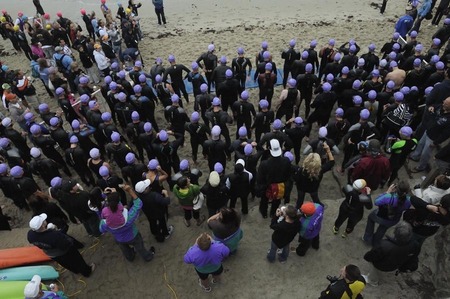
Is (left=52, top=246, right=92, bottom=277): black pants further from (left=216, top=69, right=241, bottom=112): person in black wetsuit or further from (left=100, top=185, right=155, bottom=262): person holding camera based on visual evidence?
(left=216, top=69, right=241, bottom=112): person in black wetsuit

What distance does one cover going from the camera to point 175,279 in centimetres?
603

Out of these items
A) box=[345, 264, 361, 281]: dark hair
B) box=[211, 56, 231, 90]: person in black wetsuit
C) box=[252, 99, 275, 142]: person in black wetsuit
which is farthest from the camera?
box=[211, 56, 231, 90]: person in black wetsuit

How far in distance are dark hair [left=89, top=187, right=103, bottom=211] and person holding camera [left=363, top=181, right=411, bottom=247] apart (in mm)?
5013

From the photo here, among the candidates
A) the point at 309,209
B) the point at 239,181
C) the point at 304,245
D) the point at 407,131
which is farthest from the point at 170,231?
the point at 407,131

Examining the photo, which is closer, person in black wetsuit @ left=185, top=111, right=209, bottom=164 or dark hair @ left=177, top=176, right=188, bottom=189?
dark hair @ left=177, top=176, right=188, bottom=189

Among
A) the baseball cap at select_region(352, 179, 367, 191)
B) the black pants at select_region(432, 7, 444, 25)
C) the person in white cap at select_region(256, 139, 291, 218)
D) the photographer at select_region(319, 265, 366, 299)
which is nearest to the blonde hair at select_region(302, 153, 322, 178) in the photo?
the person in white cap at select_region(256, 139, 291, 218)

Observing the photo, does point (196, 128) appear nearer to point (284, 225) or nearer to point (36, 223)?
point (284, 225)

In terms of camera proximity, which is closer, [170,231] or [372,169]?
[372,169]

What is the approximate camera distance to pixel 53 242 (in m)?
5.16

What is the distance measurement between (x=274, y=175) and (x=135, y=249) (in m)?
3.00

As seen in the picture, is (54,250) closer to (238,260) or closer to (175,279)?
(175,279)

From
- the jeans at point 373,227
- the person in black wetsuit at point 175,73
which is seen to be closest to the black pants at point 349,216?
the jeans at point 373,227

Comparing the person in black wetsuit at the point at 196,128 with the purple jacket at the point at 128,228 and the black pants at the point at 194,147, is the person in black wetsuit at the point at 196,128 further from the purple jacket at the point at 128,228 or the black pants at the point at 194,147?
the purple jacket at the point at 128,228

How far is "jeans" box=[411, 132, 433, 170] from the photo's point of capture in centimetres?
734
